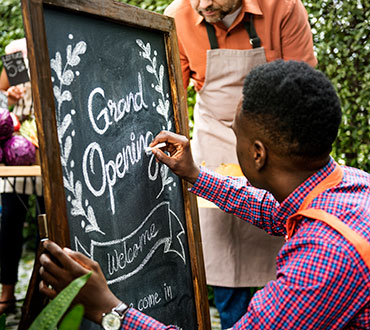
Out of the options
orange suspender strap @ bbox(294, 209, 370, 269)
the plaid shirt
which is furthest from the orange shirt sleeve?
orange suspender strap @ bbox(294, 209, 370, 269)

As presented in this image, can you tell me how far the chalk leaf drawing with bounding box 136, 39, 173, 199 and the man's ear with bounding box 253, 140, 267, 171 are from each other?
446mm

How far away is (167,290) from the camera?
1.92m

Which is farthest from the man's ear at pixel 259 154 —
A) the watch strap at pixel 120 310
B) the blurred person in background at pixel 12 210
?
the blurred person in background at pixel 12 210

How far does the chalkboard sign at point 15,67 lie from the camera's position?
3.30 meters

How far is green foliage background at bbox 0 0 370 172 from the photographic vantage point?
149 inches

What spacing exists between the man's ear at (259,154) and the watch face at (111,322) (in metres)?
0.55

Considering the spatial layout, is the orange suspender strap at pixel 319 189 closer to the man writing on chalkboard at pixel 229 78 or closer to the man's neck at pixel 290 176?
the man's neck at pixel 290 176

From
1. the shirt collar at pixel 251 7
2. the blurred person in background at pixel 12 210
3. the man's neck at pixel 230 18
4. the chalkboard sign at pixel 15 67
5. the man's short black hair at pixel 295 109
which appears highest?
the shirt collar at pixel 251 7

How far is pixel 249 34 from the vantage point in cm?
278

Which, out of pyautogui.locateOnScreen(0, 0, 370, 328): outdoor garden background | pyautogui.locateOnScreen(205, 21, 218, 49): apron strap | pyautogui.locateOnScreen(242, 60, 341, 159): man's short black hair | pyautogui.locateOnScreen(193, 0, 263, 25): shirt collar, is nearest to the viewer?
pyautogui.locateOnScreen(242, 60, 341, 159): man's short black hair

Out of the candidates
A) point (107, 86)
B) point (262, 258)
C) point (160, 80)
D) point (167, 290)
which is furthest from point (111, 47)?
point (262, 258)

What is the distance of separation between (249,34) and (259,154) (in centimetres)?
136

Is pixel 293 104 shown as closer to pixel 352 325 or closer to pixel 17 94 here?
pixel 352 325

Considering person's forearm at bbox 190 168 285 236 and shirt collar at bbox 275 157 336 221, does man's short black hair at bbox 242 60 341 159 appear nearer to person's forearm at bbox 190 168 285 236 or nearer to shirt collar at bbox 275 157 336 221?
shirt collar at bbox 275 157 336 221
